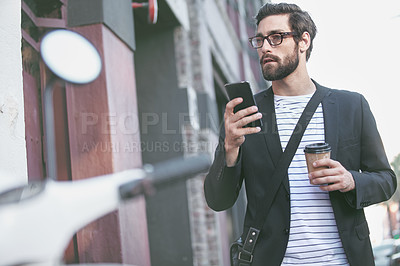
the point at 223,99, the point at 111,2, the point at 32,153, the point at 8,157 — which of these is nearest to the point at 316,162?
the point at 8,157

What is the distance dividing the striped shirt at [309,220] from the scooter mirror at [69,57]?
47.5 inches

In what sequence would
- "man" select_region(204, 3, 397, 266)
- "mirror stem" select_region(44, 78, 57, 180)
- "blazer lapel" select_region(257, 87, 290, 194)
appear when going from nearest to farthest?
1. "mirror stem" select_region(44, 78, 57, 180)
2. "man" select_region(204, 3, 397, 266)
3. "blazer lapel" select_region(257, 87, 290, 194)

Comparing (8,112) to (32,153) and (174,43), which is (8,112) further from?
(174,43)

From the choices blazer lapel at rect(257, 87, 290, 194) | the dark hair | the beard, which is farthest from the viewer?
the dark hair

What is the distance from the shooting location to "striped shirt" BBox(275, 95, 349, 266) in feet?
6.62

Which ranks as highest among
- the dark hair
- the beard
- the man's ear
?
the dark hair

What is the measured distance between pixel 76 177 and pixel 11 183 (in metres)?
2.32

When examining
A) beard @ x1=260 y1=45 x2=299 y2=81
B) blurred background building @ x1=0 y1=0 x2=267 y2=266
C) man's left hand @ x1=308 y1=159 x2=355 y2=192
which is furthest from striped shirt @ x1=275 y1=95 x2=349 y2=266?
blurred background building @ x1=0 y1=0 x2=267 y2=266

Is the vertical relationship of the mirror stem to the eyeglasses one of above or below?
below

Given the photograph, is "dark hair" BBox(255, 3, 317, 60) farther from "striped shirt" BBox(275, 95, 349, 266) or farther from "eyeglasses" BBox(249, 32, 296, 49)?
"striped shirt" BBox(275, 95, 349, 266)

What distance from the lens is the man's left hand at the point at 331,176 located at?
194cm

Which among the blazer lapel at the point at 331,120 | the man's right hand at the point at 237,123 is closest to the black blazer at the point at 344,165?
the blazer lapel at the point at 331,120

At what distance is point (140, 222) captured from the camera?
356 centimetres

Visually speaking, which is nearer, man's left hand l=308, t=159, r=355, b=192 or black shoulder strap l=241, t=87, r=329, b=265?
man's left hand l=308, t=159, r=355, b=192
